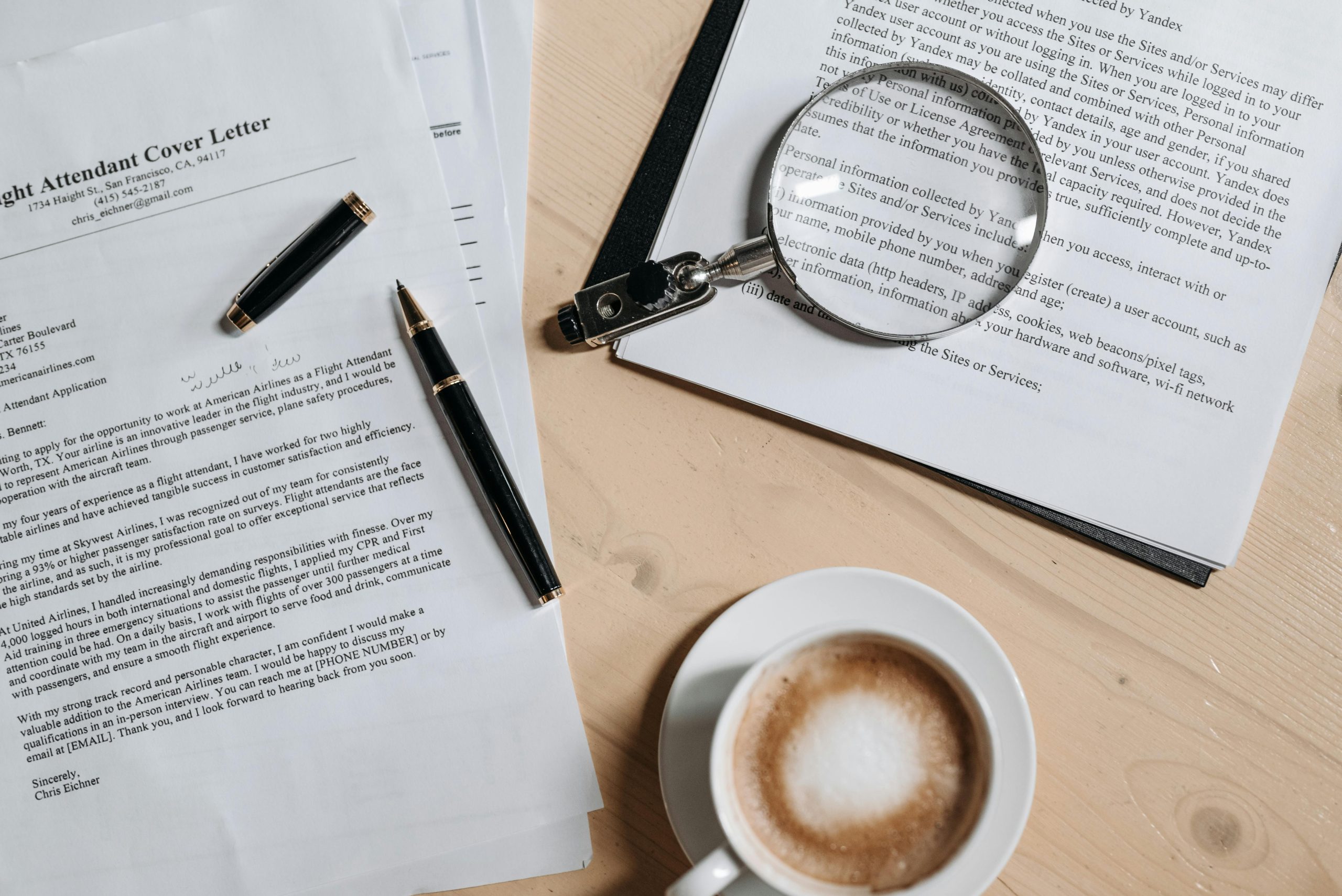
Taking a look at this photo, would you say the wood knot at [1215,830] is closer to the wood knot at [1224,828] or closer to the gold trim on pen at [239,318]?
the wood knot at [1224,828]

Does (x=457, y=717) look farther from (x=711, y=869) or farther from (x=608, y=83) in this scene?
(x=608, y=83)

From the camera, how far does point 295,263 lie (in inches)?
27.2

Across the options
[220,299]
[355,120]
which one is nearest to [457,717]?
[220,299]

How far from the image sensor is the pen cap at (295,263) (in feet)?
2.27

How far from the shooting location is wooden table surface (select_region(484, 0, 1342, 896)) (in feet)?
2.21

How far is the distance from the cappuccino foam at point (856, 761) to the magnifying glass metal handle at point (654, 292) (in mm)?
298

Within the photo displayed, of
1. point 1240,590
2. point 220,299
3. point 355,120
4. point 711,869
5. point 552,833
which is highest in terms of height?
point 355,120

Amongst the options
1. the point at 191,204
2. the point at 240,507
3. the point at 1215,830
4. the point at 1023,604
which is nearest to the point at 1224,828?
the point at 1215,830

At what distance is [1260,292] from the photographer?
2.26 ft

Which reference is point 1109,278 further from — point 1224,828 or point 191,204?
point 191,204

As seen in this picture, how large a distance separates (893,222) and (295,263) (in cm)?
51

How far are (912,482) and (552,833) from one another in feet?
1.40

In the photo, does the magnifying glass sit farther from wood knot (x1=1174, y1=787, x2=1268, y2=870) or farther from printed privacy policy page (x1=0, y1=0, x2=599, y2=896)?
wood knot (x1=1174, y1=787, x2=1268, y2=870)
